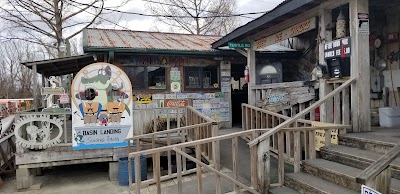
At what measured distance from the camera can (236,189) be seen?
4.48 meters

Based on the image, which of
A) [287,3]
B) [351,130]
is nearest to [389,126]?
[351,130]

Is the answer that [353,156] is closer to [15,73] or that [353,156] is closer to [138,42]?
[138,42]

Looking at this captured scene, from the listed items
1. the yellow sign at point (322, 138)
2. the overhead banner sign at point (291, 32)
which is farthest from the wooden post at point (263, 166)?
the overhead banner sign at point (291, 32)

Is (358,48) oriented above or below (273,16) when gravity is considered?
Answer: below

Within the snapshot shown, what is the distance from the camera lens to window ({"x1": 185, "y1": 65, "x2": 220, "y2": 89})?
9.87 m

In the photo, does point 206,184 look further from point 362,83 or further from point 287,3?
point 287,3

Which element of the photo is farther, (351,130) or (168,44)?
(168,44)

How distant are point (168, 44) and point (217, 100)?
8.15ft

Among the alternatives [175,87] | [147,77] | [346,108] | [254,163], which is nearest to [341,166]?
[254,163]

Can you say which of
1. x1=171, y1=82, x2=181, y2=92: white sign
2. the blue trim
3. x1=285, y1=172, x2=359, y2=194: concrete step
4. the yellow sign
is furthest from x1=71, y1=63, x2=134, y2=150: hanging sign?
the yellow sign

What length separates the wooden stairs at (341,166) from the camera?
11.9ft

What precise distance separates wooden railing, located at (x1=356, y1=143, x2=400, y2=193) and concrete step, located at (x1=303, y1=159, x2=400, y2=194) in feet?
2.44

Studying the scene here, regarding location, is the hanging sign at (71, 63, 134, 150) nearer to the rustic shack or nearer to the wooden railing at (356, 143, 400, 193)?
the rustic shack

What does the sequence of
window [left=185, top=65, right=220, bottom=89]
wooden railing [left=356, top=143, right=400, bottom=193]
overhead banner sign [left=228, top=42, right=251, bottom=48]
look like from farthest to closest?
1. window [left=185, top=65, right=220, bottom=89]
2. overhead banner sign [left=228, top=42, right=251, bottom=48]
3. wooden railing [left=356, top=143, right=400, bottom=193]
